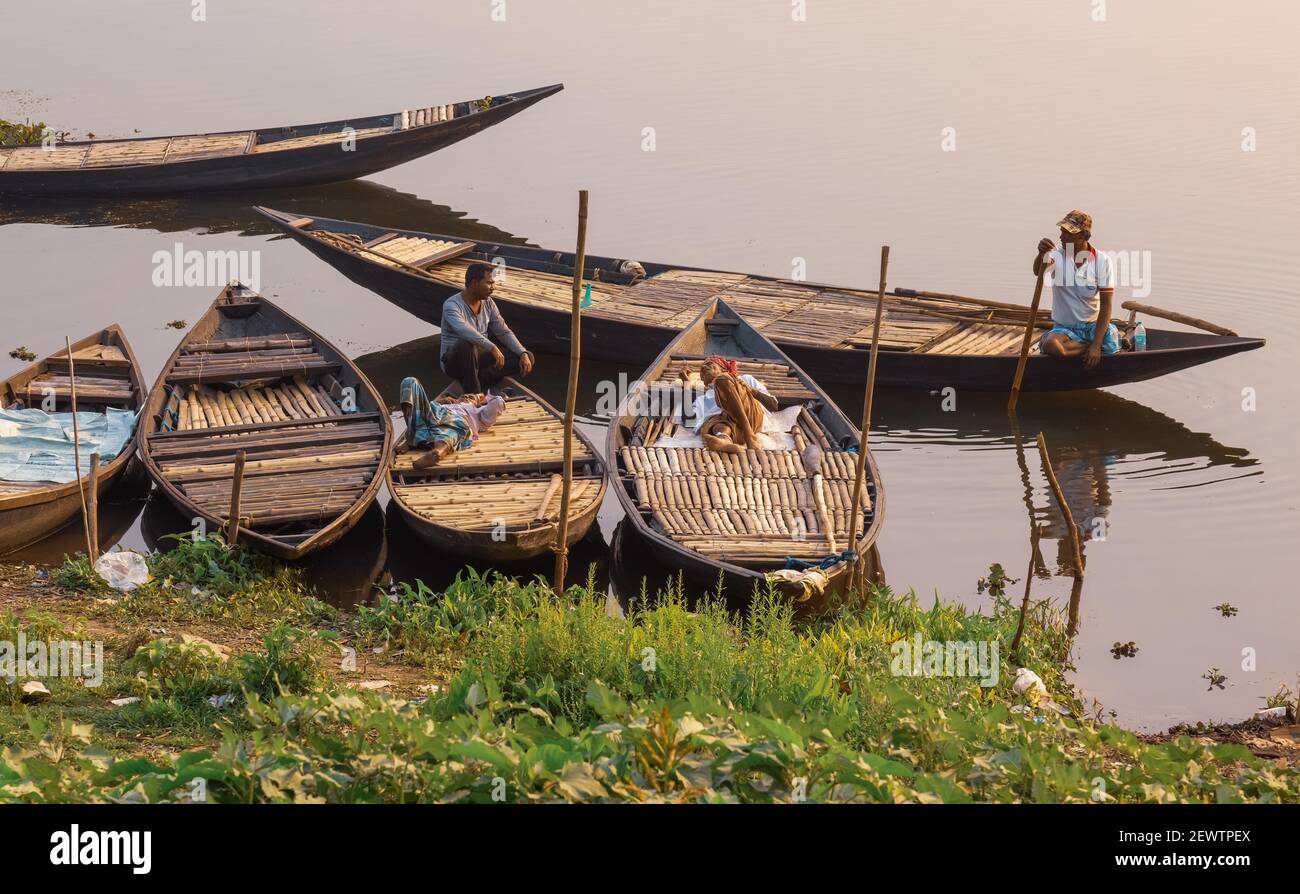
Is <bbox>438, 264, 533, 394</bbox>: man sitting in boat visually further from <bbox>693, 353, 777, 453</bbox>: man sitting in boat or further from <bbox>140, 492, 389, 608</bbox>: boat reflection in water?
<bbox>693, 353, 777, 453</bbox>: man sitting in boat

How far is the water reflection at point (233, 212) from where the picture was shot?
52.5 ft

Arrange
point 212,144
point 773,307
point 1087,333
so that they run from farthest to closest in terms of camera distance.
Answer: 1. point 212,144
2. point 773,307
3. point 1087,333

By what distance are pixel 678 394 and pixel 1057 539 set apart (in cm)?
292

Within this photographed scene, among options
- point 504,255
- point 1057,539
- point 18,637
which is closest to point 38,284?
point 504,255

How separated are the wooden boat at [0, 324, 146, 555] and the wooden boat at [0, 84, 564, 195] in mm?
5856

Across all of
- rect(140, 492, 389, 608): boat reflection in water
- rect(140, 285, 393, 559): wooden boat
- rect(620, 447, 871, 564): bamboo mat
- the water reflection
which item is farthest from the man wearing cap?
the water reflection

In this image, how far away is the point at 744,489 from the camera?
8.76 meters

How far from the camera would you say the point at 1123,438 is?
11.0 m

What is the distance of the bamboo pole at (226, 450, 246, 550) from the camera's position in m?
7.63

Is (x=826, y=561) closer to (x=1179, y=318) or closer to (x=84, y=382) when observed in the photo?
(x=1179, y=318)

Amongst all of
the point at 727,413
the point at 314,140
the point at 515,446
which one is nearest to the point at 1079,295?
the point at 727,413

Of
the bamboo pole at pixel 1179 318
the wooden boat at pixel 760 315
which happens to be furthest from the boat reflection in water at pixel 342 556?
the bamboo pole at pixel 1179 318

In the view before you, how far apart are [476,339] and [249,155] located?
7.46 meters

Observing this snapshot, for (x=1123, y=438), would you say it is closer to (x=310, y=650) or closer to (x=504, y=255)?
(x=504, y=255)
